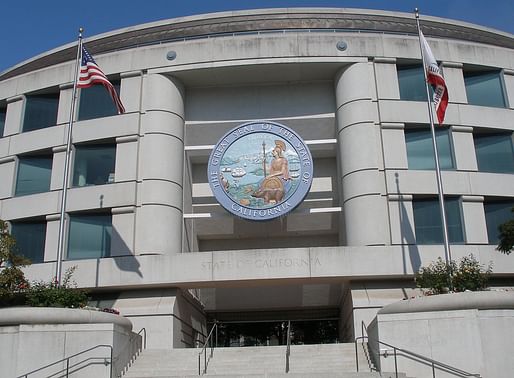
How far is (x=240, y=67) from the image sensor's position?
27453 mm

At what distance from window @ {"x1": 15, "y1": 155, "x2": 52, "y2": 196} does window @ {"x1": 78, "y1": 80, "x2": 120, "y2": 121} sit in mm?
2806

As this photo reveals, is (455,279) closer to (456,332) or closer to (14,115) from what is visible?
(456,332)

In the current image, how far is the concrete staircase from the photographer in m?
18.2

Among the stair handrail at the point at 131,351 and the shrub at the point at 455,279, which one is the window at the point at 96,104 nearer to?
the stair handrail at the point at 131,351

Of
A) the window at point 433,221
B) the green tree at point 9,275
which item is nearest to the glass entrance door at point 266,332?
the window at point 433,221

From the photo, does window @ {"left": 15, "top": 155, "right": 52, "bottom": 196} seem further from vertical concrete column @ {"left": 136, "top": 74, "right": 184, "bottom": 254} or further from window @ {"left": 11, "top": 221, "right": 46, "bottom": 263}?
vertical concrete column @ {"left": 136, "top": 74, "right": 184, "bottom": 254}

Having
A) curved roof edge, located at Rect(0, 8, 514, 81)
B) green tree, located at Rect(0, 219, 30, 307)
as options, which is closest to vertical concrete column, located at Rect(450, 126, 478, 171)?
curved roof edge, located at Rect(0, 8, 514, 81)

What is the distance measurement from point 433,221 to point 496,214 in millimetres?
3001

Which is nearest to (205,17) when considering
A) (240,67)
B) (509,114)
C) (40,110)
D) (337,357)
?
(240,67)

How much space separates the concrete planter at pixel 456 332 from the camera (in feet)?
53.0

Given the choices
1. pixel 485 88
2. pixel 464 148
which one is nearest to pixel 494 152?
pixel 464 148

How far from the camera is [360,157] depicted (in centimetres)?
2595

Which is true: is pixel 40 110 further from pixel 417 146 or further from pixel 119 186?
pixel 417 146

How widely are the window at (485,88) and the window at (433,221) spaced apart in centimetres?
536
